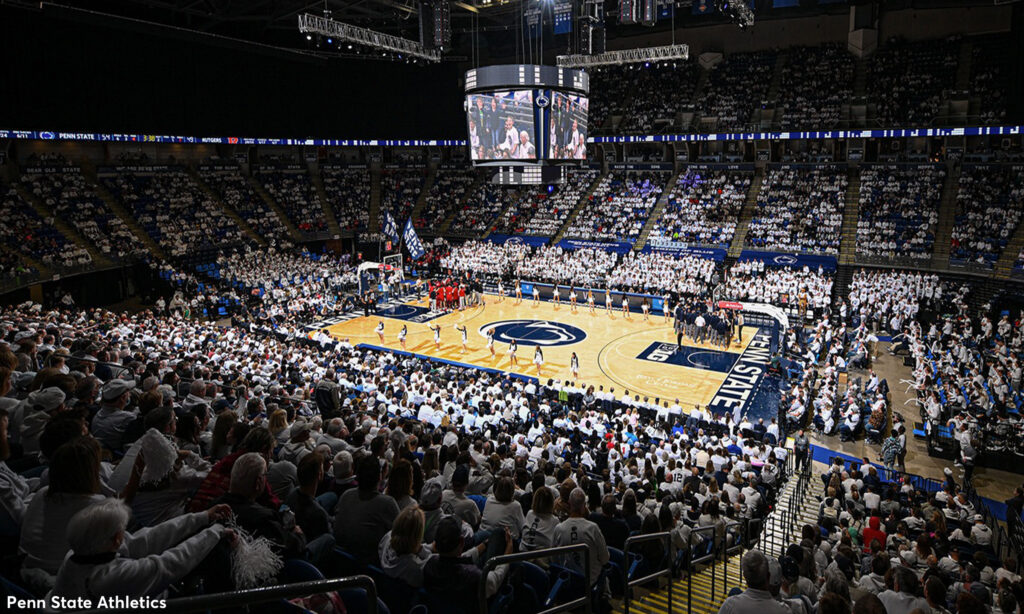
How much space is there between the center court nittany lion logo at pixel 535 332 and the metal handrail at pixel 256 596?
80.1ft

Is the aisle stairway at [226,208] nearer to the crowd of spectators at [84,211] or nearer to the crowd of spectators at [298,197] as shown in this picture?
the crowd of spectators at [298,197]

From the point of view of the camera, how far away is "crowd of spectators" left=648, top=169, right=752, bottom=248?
3822cm

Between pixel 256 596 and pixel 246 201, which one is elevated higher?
pixel 246 201

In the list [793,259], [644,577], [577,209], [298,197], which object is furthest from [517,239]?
[644,577]

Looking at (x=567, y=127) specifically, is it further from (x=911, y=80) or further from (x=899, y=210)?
(x=911, y=80)

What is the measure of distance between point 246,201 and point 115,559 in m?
45.0

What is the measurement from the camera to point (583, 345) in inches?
1077

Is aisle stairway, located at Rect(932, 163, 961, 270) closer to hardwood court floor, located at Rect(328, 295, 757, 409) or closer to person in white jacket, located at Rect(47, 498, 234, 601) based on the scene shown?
hardwood court floor, located at Rect(328, 295, 757, 409)

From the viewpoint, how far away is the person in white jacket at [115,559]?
2.82 m

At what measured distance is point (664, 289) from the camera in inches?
A: 1319

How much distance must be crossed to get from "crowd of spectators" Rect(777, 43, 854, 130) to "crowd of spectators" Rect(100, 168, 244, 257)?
36315 mm

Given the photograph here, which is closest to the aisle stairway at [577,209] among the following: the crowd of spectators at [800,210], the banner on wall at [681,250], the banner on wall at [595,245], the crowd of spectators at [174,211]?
the banner on wall at [595,245]

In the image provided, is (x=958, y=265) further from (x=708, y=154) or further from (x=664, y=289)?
(x=708, y=154)

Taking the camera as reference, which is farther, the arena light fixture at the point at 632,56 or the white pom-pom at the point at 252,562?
the arena light fixture at the point at 632,56
